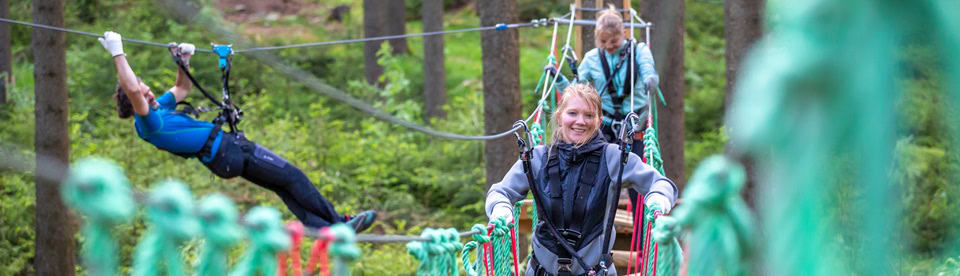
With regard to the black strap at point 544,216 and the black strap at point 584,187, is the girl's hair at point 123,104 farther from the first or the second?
the black strap at point 584,187

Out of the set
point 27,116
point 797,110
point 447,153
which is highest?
point 797,110

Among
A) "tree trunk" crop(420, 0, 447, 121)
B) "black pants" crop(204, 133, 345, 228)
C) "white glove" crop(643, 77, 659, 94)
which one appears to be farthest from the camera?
"tree trunk" crop(420, 0, 447, 121)

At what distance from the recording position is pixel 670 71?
7742 millimetres

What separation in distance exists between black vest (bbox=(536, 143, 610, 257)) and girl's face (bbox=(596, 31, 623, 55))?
190 cm

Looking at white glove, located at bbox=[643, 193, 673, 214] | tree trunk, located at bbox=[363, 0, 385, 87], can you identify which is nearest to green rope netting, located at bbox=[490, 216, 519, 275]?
white glove, located at bbox=[643, 193, 673, 214]

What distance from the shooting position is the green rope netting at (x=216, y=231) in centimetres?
125

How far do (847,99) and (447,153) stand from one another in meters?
9.23

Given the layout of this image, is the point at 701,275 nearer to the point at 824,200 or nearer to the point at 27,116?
the point at 824,200

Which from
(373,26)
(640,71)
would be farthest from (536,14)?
(640,71)

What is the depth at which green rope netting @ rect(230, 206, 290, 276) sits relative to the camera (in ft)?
4.25

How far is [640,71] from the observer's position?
476 centimetres

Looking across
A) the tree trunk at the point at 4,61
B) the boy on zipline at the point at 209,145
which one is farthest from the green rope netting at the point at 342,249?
the tree trunk at the point at 4,61

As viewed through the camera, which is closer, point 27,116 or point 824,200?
point 824,200

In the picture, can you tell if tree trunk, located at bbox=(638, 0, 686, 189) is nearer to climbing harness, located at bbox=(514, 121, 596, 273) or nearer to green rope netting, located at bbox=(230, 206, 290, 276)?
climbing harness, located at bbox=(514, 121, 596, 273)
